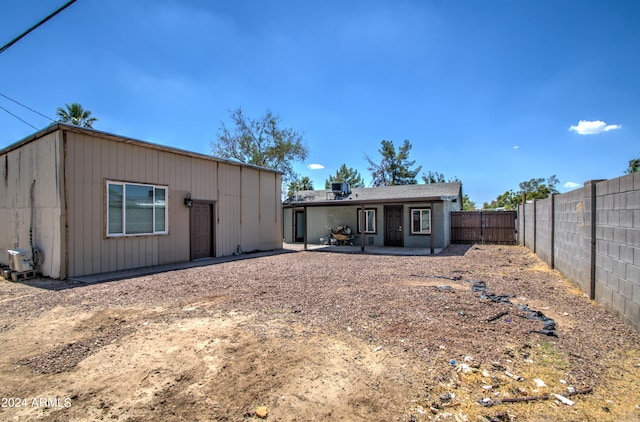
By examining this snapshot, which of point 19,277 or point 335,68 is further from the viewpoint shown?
point 335,68

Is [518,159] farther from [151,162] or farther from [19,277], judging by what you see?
[19,277]

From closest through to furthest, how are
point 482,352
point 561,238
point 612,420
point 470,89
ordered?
point 612,420
point 482,352
point 561,238
point 470,89

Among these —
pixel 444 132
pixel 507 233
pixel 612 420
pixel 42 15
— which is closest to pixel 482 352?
pixel 612 420

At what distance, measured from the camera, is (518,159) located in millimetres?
25719

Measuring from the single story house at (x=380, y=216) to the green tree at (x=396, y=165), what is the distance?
51.5ft

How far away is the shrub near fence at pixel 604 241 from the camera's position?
12.1 ft

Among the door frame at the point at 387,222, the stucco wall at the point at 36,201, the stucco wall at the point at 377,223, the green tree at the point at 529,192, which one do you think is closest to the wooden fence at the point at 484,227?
the stucco wall at the point at 377,223

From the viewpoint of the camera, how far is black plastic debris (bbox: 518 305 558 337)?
3.59 metres

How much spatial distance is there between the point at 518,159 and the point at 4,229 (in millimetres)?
31410

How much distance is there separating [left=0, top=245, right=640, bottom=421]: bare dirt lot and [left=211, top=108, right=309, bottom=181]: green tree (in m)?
21.9

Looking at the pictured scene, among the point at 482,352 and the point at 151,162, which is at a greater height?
the point at 151,162

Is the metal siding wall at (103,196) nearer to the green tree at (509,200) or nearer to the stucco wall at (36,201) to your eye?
the stucco wall at (36,201)

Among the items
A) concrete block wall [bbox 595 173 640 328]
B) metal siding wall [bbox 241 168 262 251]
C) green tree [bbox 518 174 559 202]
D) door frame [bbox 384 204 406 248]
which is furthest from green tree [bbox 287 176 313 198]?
concrete block wall [bbox 595 173 640 328]

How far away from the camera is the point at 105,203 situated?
7.96m
